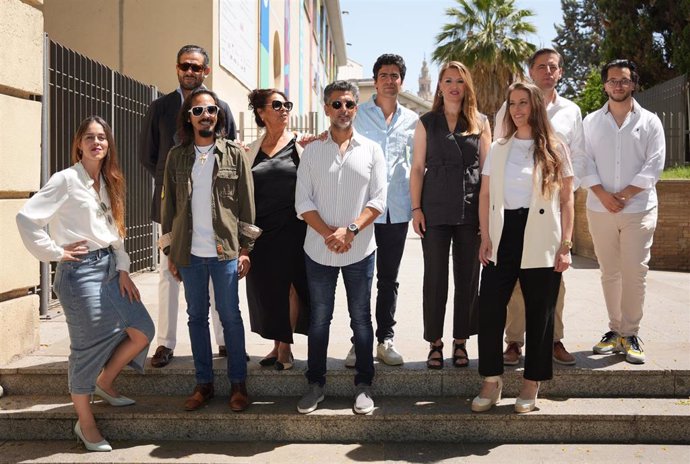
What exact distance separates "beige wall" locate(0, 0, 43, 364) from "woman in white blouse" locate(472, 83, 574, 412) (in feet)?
10.7

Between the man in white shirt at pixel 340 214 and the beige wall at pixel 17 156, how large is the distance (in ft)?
6.82

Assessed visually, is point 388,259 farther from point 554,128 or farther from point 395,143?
point 554,128

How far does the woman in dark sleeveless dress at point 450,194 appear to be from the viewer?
4926 mm

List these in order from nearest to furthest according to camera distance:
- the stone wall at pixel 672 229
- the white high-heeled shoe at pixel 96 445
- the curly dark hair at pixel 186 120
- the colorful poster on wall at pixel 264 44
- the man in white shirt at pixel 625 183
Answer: the white high-heeled shoe at pixel 96 445, the curly dark hair at pixel 186 120, the man in white shirt at pixel 625 183, the stone wall at pixel 672 229, the colorful poster on wall at pixel 264 44

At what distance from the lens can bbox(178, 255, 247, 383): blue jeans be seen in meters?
4.56

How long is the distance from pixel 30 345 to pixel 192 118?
2231 mm

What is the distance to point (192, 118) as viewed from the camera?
15.1ft

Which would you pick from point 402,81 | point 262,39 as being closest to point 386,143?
point 402,81

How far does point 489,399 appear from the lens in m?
4.66

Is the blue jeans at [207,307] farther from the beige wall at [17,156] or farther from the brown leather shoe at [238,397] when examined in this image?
the beige wall at [17,156]

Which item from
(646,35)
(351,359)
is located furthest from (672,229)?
(646,35)

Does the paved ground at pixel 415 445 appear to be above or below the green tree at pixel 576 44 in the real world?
below

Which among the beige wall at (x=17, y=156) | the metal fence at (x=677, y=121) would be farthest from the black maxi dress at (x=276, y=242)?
the metal fence at (x=677, y=121)

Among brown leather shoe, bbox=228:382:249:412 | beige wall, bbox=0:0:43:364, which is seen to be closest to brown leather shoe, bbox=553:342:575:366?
brown leather shoe, bbox=228:382:249:412
